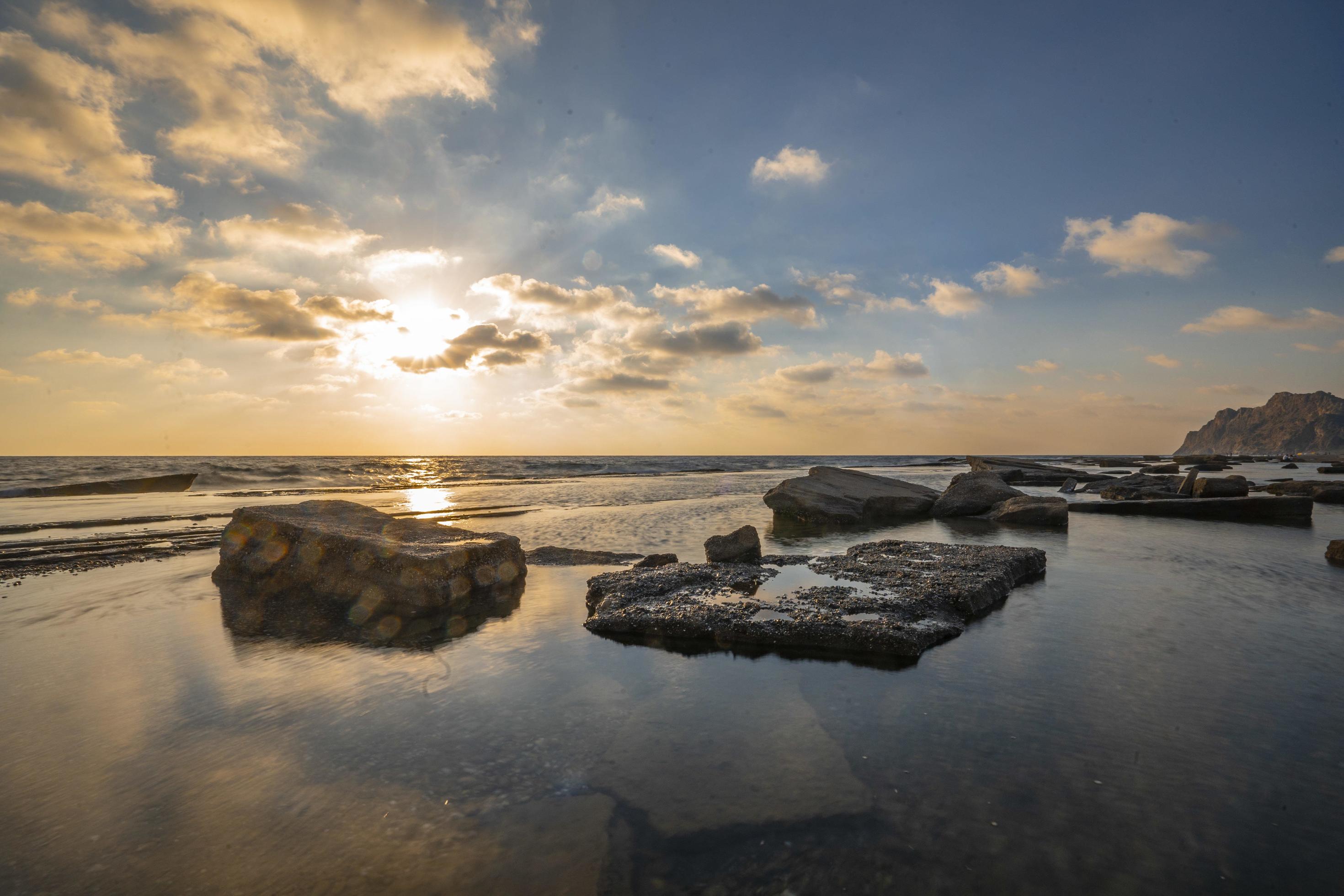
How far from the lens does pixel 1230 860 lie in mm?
2617

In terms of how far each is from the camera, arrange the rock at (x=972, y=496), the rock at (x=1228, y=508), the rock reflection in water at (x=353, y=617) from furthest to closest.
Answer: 1. the rock at (x=972, y=496)
2. the rock at (x=1228, y=508)
3. the rock reflection in water at (x=353, y=617)

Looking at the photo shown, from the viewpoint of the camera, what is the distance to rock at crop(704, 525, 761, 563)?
31.6 ft

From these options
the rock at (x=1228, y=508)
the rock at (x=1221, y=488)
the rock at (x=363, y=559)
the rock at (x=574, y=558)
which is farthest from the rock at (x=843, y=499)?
the rock at (x=363, y=559)

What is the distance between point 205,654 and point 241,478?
4422 centimetres

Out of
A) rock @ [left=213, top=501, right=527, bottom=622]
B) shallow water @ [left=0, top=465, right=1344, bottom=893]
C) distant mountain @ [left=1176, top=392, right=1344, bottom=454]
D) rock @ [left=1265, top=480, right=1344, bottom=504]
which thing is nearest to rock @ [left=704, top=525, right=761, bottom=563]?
rock @ [left=213, top=501, right=527, bottom=622]

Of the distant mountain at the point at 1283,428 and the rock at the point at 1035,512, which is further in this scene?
the distant mountain at the point at 1283,428

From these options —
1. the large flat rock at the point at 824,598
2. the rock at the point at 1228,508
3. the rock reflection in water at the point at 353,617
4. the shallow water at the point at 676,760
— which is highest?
the rock at the point at 1228,508

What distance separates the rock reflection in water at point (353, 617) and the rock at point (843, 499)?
9555mm

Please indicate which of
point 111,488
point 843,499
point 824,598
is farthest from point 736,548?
point 111,488

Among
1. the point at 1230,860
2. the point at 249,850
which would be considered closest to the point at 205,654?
the point at 249,850

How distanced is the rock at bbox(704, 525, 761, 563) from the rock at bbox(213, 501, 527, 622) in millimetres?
3156

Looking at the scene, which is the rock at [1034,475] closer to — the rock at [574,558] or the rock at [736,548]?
the rock at [736,548]

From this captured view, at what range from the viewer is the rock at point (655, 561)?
8906 millimetres

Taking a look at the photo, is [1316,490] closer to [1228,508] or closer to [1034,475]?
[1228,508]
